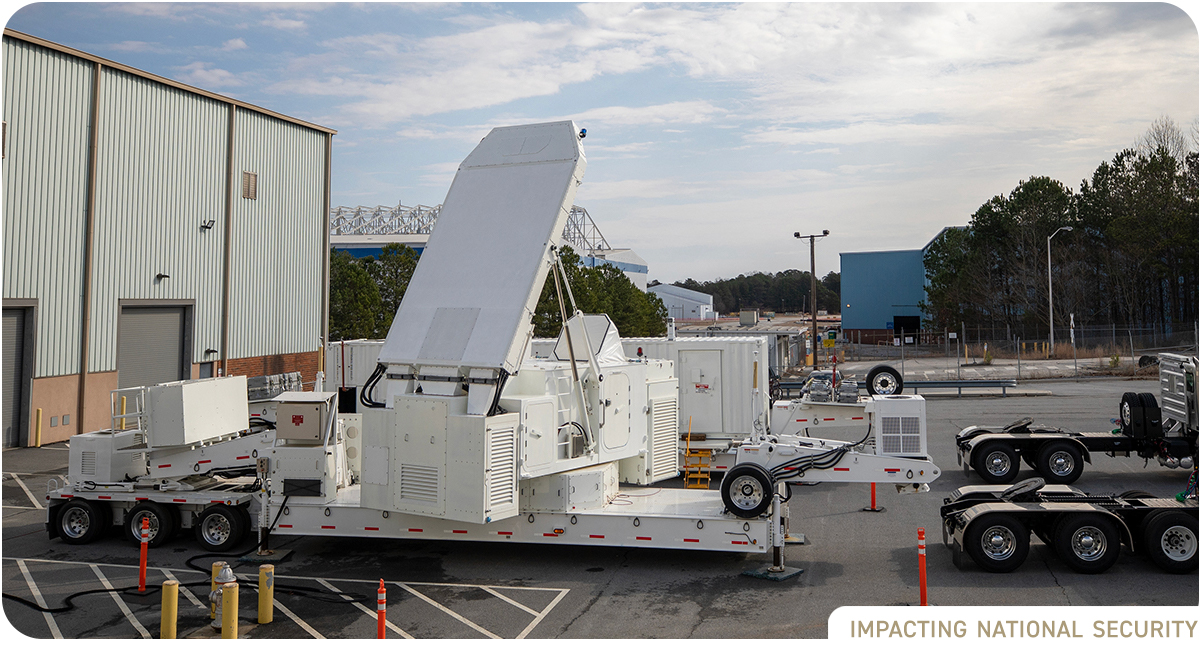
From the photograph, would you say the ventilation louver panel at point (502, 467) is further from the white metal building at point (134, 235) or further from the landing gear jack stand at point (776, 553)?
the white metal building at point (134, 235)

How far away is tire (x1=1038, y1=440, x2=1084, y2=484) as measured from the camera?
16.1 meters

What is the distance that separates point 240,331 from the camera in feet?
96.5

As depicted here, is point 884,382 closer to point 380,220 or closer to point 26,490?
point 26,490

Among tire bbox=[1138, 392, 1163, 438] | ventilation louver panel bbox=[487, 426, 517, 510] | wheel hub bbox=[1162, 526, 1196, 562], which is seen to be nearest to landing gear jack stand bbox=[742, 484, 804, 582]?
ventilation louver panel bbox=[487, 426, 517, 510]

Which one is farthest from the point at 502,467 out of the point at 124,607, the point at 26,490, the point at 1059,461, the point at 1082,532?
the point at 26,490

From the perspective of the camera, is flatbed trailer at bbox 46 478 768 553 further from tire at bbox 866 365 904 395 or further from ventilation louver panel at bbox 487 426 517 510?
tire at bbox 866 365 904 395

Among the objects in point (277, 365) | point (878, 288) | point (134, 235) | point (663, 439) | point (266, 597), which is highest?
point (878, 288)

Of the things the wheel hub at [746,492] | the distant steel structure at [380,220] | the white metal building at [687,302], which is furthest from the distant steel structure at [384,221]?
the wheel hub at [746,492]

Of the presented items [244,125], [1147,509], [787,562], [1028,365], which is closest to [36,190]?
[244,125]

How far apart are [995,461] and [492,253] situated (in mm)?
11080

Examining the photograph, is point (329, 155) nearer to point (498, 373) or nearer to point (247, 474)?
point (247, 474)

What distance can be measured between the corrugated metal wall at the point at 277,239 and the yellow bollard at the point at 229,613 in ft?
73.8

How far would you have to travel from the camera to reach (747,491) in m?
10.5

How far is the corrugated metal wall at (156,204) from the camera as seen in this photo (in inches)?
952
